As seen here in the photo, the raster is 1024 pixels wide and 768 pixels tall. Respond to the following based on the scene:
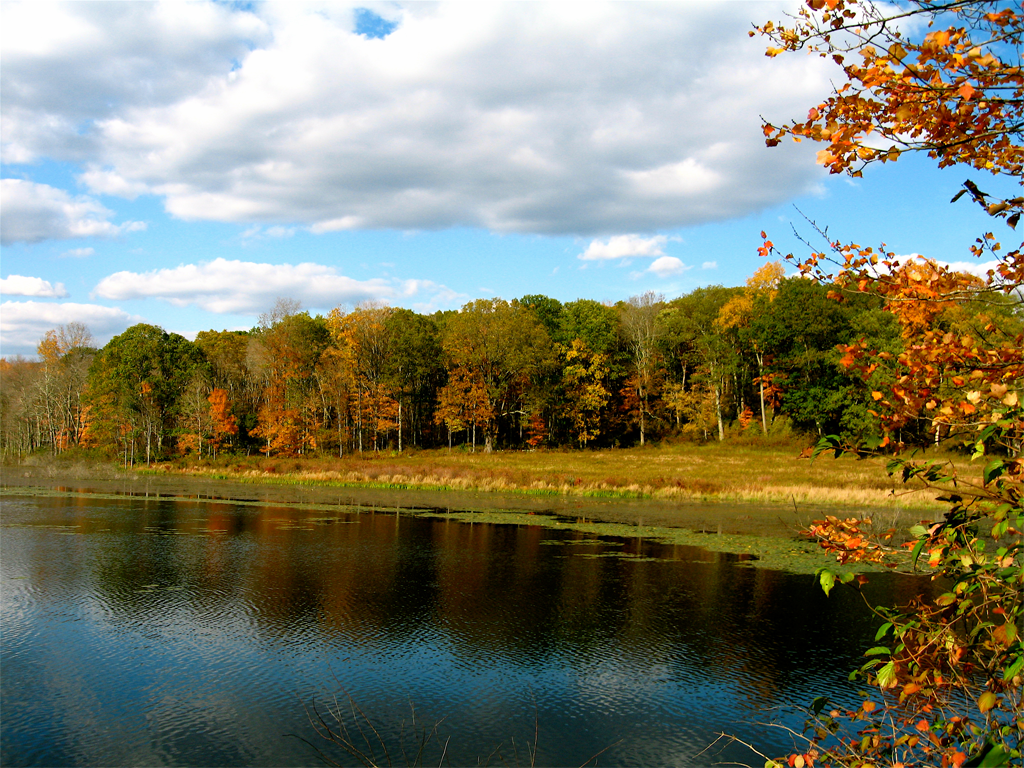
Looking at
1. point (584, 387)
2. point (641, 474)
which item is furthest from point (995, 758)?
point (584, 387)

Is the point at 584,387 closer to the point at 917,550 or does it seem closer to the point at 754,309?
the point at 754,309

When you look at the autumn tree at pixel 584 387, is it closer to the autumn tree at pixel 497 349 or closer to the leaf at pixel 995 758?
the autumn tree at pixel 497 349

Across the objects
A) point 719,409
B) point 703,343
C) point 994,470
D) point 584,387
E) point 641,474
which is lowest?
point 641,474

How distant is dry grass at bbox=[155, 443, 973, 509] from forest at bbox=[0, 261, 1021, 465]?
4.85 meters

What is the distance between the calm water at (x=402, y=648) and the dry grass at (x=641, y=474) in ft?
30.9

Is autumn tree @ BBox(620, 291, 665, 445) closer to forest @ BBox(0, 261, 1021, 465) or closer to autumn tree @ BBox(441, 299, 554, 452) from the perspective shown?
forest @ BBox(0, 261, 1021, 465)

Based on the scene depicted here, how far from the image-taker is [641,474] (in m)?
39.3

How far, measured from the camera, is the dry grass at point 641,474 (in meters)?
30.7

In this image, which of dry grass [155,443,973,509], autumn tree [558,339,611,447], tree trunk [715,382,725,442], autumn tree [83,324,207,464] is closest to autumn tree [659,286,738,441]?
tree trunk [715,382,725,442]

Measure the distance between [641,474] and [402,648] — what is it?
3034cm

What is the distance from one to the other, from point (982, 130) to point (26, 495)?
120 feet

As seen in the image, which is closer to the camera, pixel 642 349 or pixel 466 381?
pixel 466 381

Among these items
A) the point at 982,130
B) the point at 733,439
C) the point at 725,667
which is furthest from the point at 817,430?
the point at 982,130

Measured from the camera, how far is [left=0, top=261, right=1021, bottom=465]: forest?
53.2 m
